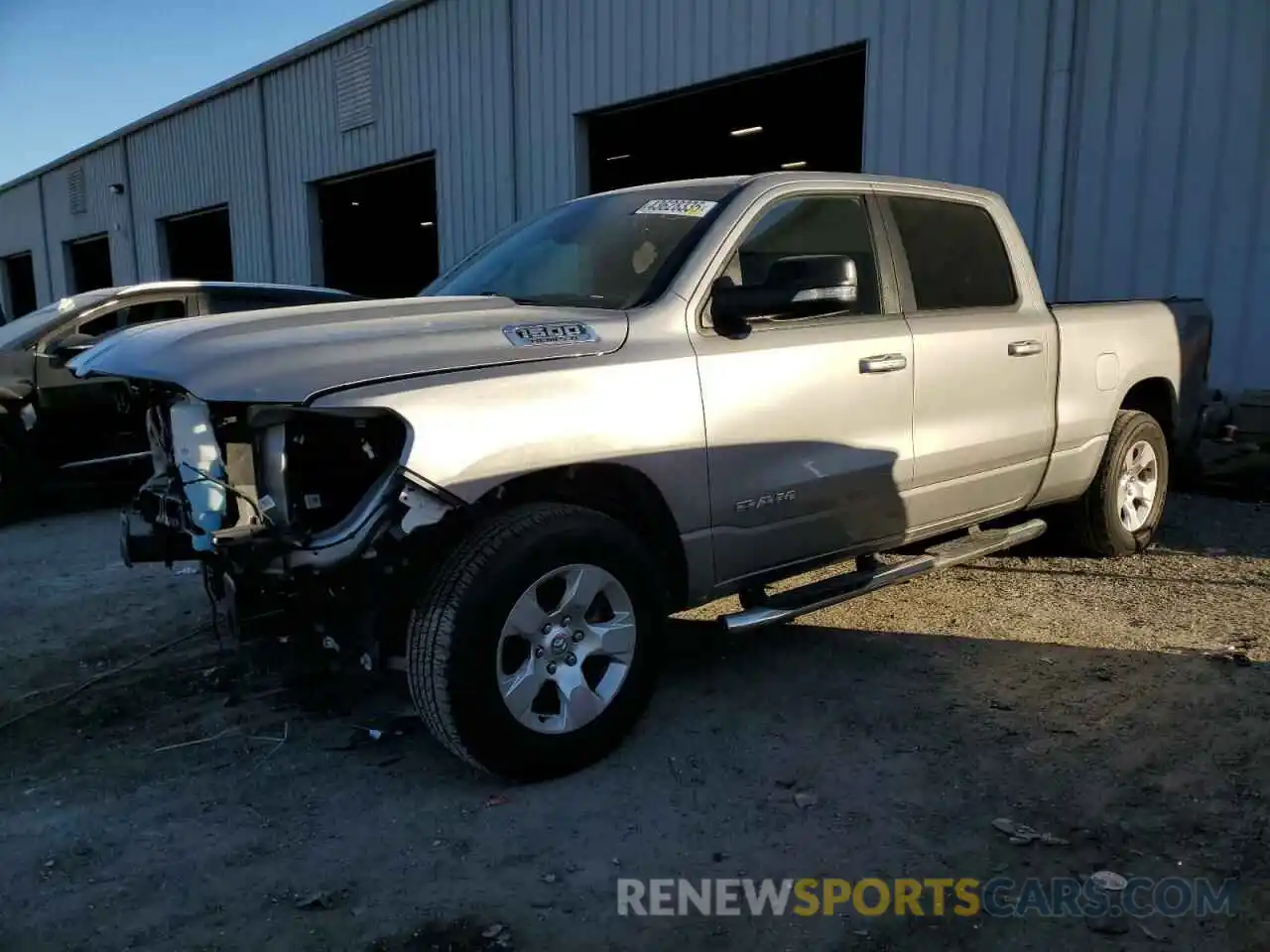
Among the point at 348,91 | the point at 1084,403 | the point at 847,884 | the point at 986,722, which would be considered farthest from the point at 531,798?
the point at 348,91

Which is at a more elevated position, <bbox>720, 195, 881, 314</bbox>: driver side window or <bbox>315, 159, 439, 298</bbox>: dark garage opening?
<bbox>315, 159, 439, 298</bbox>: dark garage opening

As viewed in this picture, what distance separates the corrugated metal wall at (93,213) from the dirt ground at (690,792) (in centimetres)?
2153

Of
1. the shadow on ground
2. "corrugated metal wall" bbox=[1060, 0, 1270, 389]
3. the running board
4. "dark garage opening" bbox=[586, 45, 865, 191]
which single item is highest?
"dark garage opening" bbox=[586, 45, 865, 191]

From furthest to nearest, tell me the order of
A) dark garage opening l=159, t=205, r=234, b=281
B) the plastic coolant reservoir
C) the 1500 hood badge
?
dark garage opening l=159, t=205, r=234, b=281
the 1500 hood badge
the plastic coolant reservoir

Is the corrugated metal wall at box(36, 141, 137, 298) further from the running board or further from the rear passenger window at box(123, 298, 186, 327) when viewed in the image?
the running board

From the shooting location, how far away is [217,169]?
62.0 ft

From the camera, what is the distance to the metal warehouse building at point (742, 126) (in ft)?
24.3

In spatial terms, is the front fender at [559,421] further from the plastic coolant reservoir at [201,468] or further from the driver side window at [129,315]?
the driver side window at [129,315]

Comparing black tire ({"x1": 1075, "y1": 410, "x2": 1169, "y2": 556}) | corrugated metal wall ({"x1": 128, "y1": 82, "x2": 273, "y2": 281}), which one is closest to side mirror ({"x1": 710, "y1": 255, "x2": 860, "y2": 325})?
black tire ({"x1": 1075, "y1": 410, "x2": 1169, "y2": 556})

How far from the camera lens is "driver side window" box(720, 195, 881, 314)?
12.4ft

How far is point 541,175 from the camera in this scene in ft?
40.0

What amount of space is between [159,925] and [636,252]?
105 inches

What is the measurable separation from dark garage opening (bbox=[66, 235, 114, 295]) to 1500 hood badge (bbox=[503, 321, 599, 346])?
27326 millimetres

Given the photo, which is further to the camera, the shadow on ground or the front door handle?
the front door handle
